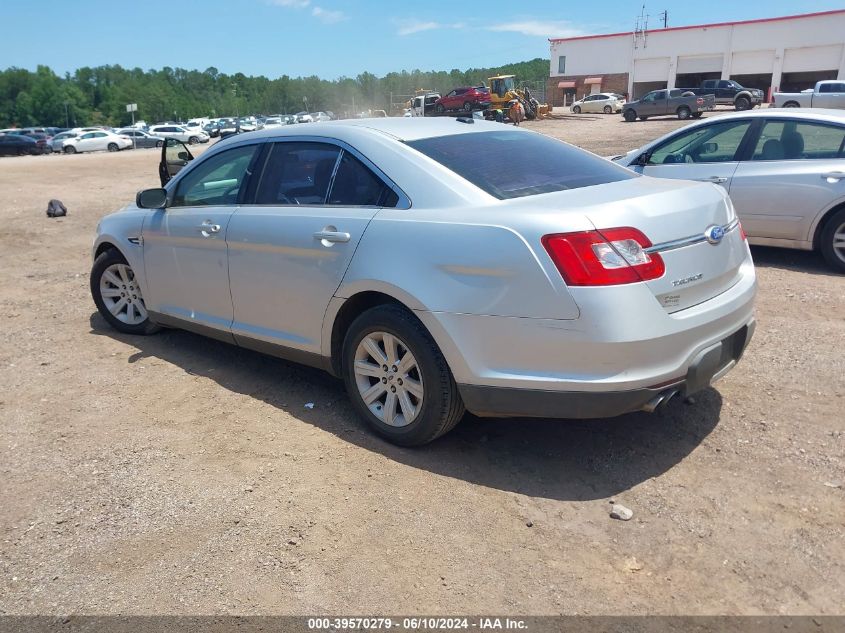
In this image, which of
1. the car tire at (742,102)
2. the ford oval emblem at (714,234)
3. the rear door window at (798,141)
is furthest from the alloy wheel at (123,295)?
the car tire at (742,102)

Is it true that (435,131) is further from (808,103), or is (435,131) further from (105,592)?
(808,103)

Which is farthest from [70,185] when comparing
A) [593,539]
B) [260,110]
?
[260,110]

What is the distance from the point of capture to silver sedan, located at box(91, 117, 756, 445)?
3.04 meters

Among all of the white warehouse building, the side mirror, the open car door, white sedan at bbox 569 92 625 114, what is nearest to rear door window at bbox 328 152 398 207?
the side mirror

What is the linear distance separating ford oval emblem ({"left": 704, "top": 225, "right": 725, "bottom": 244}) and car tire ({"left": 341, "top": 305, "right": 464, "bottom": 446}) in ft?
4.63

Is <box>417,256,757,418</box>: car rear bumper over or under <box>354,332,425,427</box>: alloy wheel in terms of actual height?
over

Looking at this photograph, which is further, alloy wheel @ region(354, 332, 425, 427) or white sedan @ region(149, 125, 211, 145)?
white sedan @ region(149, 125, 211, 145)

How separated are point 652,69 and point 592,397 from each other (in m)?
68.6

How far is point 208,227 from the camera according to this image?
4605mm

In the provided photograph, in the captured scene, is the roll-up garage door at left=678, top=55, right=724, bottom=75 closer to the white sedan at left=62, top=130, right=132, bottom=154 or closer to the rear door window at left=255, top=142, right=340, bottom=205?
the white sedan at left=62, top=130, right=132, bottom=154

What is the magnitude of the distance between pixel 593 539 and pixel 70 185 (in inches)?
691

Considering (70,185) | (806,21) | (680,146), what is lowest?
(70,185)

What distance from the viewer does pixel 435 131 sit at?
4.09m

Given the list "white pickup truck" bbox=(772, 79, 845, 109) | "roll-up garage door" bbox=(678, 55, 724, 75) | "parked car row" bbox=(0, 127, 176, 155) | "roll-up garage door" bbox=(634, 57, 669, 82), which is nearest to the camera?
"white pickup truck" bbox=(772, 79, 845, 109)
